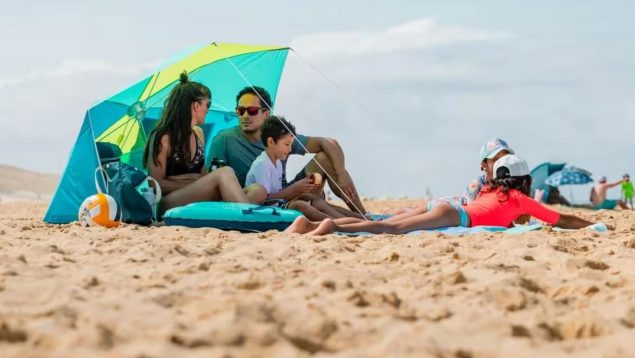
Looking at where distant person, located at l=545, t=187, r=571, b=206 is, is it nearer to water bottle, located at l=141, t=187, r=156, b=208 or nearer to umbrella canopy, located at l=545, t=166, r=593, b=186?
umbrella canopy, located at l=545, t=166, r=593, b=186

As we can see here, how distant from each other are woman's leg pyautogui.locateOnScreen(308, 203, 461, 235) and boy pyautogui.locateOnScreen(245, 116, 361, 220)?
0.82 m

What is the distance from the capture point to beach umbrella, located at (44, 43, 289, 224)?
6.54 m

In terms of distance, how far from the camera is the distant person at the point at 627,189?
1593 cm

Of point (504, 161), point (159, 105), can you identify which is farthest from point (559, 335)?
point (159, 105)

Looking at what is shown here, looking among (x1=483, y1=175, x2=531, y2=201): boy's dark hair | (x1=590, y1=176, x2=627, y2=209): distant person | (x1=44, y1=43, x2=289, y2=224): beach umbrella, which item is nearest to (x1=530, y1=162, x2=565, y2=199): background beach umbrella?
(x1=590, y1=176, x2=627, y2=209): distant person

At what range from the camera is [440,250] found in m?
4.14

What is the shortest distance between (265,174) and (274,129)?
335 millimetres

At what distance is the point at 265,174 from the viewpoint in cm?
612

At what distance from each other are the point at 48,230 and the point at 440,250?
280 centimetres

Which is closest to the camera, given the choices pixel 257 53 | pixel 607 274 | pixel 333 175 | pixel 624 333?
pixel 624 333

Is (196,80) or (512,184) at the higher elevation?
(196,80)

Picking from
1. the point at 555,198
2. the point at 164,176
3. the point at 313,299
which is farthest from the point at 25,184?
the point at 313,299

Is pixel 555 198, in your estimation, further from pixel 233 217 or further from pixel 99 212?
pixel 99 212

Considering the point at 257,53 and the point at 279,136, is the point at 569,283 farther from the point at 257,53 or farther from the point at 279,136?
the point at 257,53
